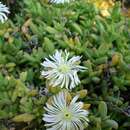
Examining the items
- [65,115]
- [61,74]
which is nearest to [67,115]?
Answer: [65,115]

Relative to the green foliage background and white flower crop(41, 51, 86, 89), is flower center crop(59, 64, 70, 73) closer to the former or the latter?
white flower crop(41, 51, 86, 89)

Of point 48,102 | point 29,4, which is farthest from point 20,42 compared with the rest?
point 48,102

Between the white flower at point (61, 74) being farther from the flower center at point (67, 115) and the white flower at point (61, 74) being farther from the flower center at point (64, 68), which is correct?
the flower center at point (67, 115)

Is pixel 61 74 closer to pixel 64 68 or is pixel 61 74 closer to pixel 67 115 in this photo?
pixel 64 68

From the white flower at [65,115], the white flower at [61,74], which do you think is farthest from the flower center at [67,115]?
the white flower at [61,74]

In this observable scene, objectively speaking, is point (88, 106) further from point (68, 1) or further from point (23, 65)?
point (68, 1)

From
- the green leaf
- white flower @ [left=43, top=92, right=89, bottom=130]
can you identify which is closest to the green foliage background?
the green leaf
